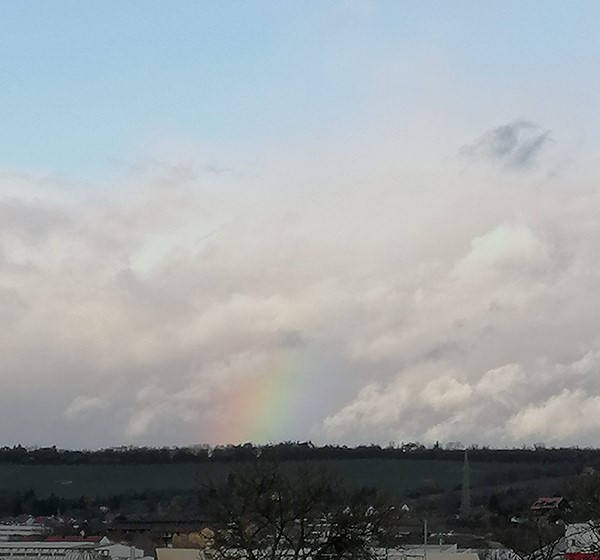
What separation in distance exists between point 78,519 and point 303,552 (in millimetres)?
136938

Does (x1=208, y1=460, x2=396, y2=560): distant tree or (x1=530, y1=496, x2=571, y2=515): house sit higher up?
(x1=530, y1=496, x2=571, y2=515): house

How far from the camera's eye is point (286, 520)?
45562mm

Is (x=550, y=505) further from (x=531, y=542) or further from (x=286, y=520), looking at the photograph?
(x=286, y=520)

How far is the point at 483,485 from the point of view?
199 metres

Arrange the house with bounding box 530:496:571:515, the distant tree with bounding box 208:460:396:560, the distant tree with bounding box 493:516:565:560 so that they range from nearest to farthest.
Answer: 1. the distant tree with bounding box 208:460:396:560
2. the distant tree with bounding box 493:516:565:560
3. the house with bounding box 530:496:571:515

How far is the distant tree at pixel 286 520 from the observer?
45.2m

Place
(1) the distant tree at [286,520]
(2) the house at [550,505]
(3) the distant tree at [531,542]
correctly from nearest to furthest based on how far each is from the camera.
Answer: (1) the distant tree at [286,520] < (3) the distant tree at [531,542] < (2) the house at [550,505]

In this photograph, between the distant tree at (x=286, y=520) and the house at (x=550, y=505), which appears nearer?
the distant tree at (x=286, y=520)

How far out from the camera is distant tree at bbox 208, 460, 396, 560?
148 feet

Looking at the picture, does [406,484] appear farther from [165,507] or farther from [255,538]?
[255,538]

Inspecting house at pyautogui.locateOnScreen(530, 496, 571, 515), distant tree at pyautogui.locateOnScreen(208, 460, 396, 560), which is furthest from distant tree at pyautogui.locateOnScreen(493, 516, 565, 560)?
house at pyautogui.locateOnScreen(530, 496, 571, 515)

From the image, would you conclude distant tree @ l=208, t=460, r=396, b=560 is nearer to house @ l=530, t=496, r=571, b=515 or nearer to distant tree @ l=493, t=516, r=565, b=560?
distant tree @ l=493, t=516, r=565, b=560

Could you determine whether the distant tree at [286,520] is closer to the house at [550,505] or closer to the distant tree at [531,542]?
the distant tree at [531,542]

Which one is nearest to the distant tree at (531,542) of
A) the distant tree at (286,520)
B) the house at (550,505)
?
the distant tree at (286,520)
